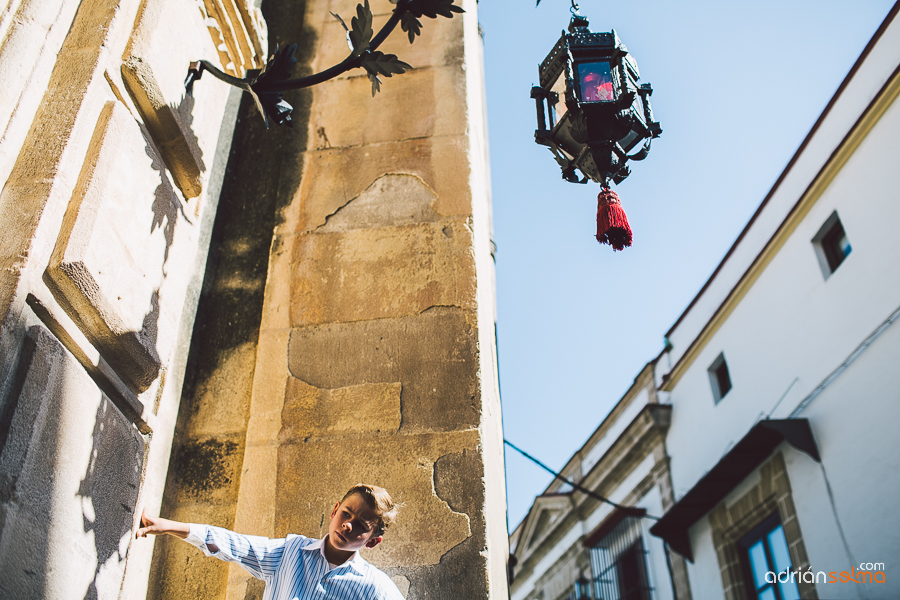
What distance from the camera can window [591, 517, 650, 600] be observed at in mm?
12570

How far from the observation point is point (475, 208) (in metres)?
2.74

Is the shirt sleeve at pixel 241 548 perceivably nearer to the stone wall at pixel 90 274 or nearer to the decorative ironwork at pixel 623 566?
the stone wall at pixel 90 274

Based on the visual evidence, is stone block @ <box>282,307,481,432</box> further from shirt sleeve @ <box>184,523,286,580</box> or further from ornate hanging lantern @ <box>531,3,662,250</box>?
ornate hanging lantern @ <box>531,3,662,250</box>

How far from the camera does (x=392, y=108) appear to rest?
306 cm

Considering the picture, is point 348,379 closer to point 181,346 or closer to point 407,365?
point 407,365

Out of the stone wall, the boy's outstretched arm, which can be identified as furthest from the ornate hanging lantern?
the boy's outstretched arm

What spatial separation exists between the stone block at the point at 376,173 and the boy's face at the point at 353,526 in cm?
125

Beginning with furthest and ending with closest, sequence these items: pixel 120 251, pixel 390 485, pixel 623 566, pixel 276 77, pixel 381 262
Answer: pixel 623 566
pixel 381 262
pixel 276 77
pixel 390 485
pixel 120 251

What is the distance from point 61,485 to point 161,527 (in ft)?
0.95

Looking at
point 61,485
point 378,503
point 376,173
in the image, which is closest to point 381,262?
point 376,173

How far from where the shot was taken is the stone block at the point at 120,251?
1714 mm

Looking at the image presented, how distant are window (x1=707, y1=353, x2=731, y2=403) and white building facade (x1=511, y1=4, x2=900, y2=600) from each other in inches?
0.9

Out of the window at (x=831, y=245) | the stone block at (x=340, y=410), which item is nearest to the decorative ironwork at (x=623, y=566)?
the window at (x=831, y=245)

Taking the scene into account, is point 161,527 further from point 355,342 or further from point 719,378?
point 719,378
